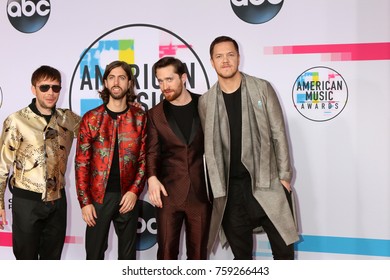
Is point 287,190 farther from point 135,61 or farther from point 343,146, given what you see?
point 135,61

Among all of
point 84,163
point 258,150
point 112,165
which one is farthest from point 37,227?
point 258,150

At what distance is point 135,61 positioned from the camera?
3.80m

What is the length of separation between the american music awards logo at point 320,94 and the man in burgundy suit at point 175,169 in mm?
905

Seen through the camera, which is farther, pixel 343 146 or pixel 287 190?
pixel 343 146

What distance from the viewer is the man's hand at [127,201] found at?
3.10m

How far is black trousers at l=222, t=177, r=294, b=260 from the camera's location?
3047 mm

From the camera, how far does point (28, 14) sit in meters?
4.00

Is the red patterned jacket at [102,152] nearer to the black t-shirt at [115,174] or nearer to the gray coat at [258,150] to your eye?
the black t-shirt at [115,174]

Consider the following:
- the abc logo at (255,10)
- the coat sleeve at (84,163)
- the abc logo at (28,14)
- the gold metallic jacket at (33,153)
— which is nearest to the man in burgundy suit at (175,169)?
the coat sleeve at (84,163)

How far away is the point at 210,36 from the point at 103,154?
1258 mm

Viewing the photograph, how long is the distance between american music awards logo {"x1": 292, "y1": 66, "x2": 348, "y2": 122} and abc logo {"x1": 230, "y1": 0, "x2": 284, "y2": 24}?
502 mm

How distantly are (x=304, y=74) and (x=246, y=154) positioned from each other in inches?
35.8
